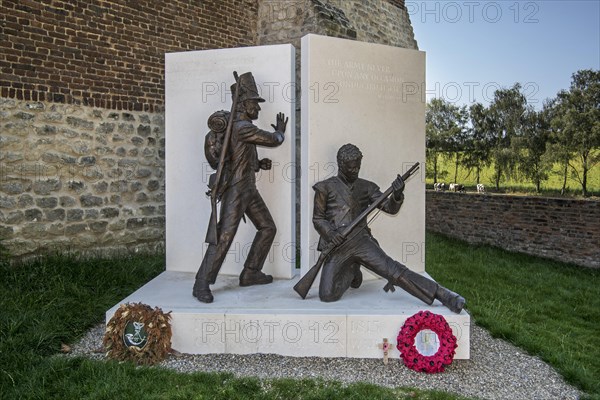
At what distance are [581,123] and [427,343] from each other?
1339 cm

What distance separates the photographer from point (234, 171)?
15.8ft

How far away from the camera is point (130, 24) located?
795cm

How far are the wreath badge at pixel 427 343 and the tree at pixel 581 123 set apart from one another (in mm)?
12670

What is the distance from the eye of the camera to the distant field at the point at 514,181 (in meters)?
15.3

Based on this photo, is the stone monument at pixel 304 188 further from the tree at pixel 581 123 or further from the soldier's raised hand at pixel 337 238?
the tree at pixel 581 123

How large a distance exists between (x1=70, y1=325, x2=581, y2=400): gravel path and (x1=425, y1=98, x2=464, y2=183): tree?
17025 mm

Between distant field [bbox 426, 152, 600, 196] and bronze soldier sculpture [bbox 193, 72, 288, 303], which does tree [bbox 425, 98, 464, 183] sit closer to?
distant field [bbox 426, 152, 600, 196]

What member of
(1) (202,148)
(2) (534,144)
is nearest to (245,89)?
(1) (202,148)

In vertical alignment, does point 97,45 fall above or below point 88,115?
above

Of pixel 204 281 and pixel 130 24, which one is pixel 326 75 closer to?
pixel 204 281

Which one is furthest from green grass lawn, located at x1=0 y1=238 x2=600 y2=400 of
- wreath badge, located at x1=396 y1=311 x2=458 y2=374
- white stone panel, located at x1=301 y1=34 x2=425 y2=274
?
white stone panel, located at x1=301 y1=34 x2=425 y2=274

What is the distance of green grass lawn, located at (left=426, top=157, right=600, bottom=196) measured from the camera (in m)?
15.3

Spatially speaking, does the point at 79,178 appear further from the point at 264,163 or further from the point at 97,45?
the point at 264,163

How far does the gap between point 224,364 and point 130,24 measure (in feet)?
19.5
